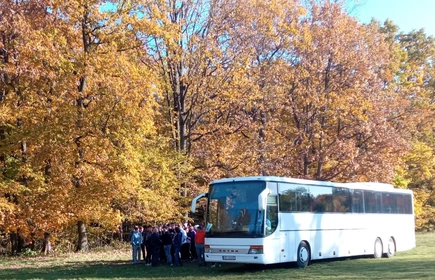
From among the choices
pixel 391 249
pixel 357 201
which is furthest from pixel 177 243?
pixel 391 249

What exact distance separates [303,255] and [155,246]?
559cm

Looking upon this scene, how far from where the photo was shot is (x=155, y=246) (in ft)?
67.5

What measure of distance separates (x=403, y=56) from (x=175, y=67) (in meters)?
24.8

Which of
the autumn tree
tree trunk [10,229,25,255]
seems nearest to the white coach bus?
the autumn tree

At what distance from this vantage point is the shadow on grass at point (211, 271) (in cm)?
1664

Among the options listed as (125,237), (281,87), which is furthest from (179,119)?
(125,237)

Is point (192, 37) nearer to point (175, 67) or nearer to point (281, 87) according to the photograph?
point (175, 67)

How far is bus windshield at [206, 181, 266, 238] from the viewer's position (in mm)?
17484

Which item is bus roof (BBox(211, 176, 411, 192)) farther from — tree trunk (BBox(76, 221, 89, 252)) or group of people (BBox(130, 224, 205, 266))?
tree trunk (BBox(76, 221, 89, 252))

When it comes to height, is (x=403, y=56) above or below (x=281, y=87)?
above

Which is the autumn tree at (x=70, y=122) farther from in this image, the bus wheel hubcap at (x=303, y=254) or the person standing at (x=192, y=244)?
the bus wheel hubcap at (x=303, y=254)

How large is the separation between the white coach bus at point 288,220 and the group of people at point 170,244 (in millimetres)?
2492

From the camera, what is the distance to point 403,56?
48688 millimetres

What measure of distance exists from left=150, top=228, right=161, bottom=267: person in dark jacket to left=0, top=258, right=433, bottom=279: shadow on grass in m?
0.43
